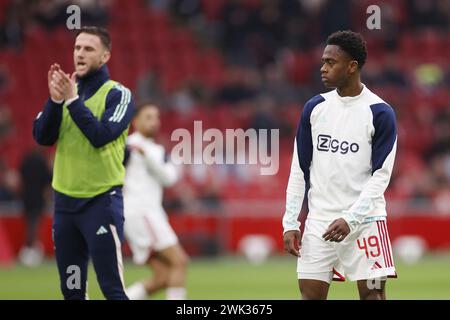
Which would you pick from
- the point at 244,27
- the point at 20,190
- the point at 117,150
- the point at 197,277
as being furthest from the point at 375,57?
the point at 117,150

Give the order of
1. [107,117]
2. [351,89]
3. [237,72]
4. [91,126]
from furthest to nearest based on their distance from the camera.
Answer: [237,72] → [107,117] → [91,126] → [351,89]

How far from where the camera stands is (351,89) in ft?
25.8

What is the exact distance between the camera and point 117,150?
8.82 m

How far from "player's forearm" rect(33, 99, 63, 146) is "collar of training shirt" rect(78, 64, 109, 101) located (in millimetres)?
378

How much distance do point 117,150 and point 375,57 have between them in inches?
792

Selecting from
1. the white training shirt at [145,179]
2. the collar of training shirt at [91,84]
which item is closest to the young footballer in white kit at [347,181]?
the collar of training shirt at [91,84]

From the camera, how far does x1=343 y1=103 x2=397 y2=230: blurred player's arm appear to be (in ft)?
24.9

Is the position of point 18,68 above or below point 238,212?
above

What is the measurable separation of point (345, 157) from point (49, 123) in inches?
91.6

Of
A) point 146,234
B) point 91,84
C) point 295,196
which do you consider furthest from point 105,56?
point 146,234

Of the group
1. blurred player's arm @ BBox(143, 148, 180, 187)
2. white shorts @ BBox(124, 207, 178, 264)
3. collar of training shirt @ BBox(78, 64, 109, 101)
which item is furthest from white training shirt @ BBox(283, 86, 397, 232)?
white shorts @ BBox(124, 207, 178, 264)

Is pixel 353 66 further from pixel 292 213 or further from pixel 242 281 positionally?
pixel 242 281

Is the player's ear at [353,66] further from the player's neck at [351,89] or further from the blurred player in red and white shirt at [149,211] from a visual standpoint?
the blurred player in red and white shirt at [149,211]

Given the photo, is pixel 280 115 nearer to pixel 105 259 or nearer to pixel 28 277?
pixel 28 277
